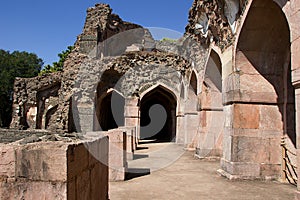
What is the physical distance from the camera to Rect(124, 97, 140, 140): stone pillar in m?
15.2

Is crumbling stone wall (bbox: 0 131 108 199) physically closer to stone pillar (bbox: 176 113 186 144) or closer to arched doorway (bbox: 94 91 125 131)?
stone pillar (bbox: 176 113 186 144)

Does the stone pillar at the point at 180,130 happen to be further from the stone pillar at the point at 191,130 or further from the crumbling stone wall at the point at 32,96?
the crumbling stone wall at the point at 32,96

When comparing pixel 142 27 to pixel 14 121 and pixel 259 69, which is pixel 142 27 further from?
pixel 259 69

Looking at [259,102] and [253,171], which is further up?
[259,102]

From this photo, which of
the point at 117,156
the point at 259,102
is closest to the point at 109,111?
the point at 117,156

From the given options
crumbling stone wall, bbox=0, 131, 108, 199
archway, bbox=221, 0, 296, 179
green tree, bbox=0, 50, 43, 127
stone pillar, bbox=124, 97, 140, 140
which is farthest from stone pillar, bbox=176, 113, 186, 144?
green tree, bbox=0, 50, 43, 127

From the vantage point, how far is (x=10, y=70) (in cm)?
3061

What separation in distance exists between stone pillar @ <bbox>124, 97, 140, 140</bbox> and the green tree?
41.8 ft

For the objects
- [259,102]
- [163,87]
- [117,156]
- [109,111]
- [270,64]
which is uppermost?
[163,87]

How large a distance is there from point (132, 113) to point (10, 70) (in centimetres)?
2077

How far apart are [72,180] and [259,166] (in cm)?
463

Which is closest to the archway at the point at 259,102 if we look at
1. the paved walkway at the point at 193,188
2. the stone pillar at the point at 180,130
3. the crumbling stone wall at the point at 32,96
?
the paved walkway at the point at 193,188

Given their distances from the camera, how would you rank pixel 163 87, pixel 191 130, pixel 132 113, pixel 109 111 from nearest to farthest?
pixel 191 130
pixel 132 113
pixel 163 87
pixel 109 111

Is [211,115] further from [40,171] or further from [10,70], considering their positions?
[10,70]
